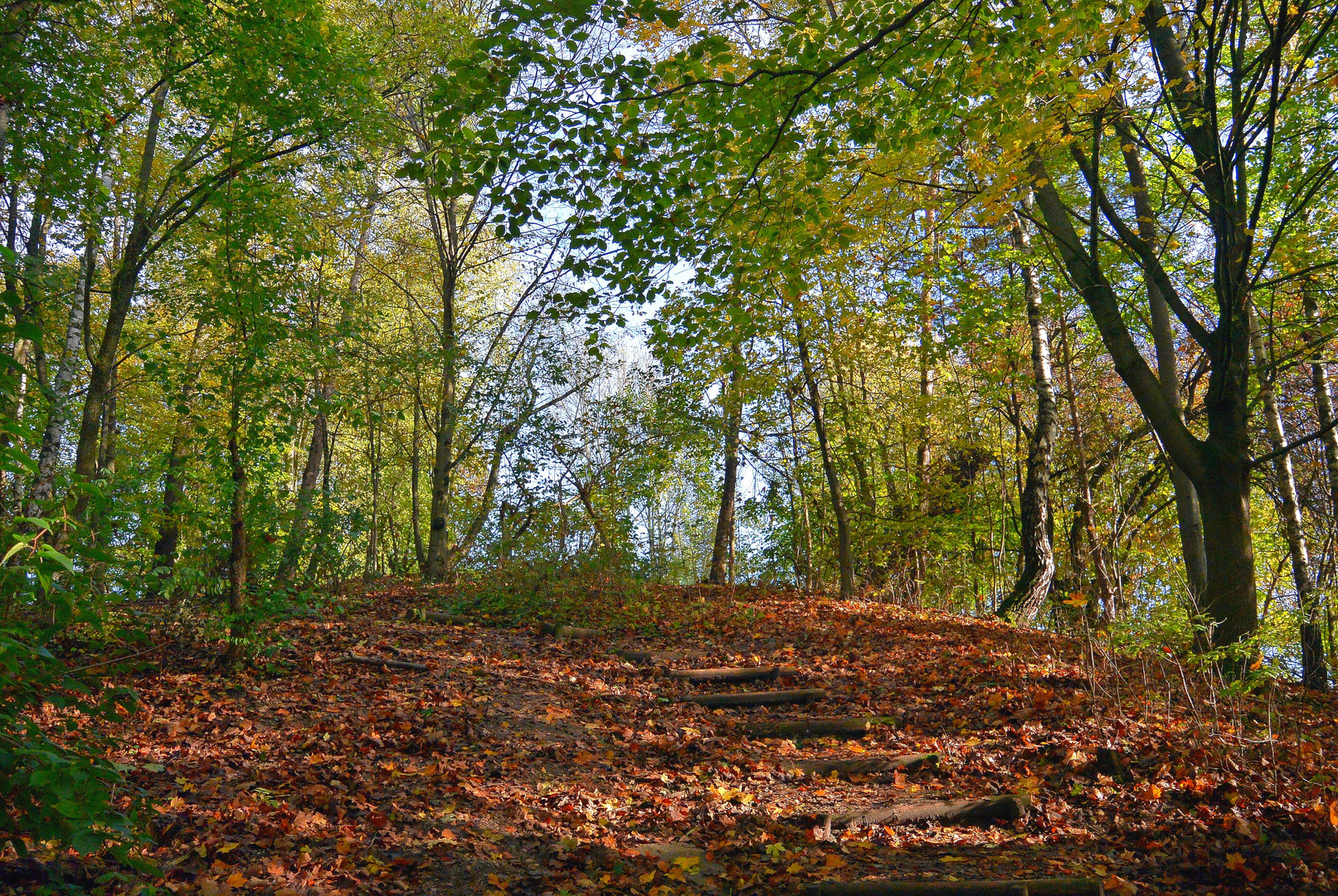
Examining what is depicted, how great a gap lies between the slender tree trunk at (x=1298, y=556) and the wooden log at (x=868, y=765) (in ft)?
14.7

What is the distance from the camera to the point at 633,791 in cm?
495

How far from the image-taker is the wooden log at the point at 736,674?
7.61 metres

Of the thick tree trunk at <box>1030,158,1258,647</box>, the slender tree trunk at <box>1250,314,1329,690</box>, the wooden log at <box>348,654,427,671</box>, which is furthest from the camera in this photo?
the slender tree trunk at <box>1250,314,1329,690</box>

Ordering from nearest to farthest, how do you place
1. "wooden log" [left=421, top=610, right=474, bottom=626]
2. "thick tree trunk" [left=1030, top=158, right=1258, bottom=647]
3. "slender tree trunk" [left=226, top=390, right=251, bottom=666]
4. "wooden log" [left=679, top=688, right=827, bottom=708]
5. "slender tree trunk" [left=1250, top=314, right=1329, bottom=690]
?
"slender tree trunk" [left=226, top=390, right=251, bottom=666] < "thick tree trunk" [left=1030, top=158, right=1258, bottom=647] < "wooden log" [left=679, top=688, right=827, bottom=708] < "slender tree trunk" [left=1250, top=314, right=1329, bottom=690] < "wooden log" [left=421, top=610, right=474, bottom=626]

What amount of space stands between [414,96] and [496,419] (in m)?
6.87

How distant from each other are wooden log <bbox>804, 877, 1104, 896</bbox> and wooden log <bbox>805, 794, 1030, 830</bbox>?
0.89m

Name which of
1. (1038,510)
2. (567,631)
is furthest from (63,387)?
(1038,510)

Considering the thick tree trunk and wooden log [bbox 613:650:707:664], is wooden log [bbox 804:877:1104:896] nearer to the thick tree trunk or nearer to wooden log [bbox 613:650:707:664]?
the thick tree trunk

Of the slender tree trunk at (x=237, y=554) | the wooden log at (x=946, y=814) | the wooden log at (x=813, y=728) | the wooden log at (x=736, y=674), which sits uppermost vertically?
the slender tree trunk at (x=237, y=554)

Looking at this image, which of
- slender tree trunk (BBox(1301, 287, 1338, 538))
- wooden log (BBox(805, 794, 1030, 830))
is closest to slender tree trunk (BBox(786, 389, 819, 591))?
slender tree trunk (BBox(1301, 287, 1338, 538))

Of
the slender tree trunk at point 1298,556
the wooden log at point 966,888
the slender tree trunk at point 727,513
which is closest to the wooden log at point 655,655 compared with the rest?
the wooden log at point 966,888

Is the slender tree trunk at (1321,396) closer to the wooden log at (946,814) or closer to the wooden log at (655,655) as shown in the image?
the wooden log at (946,814)

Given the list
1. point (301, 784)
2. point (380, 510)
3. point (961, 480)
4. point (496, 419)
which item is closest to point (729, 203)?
point (301, 784)

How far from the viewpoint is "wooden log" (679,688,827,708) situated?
6938mm
